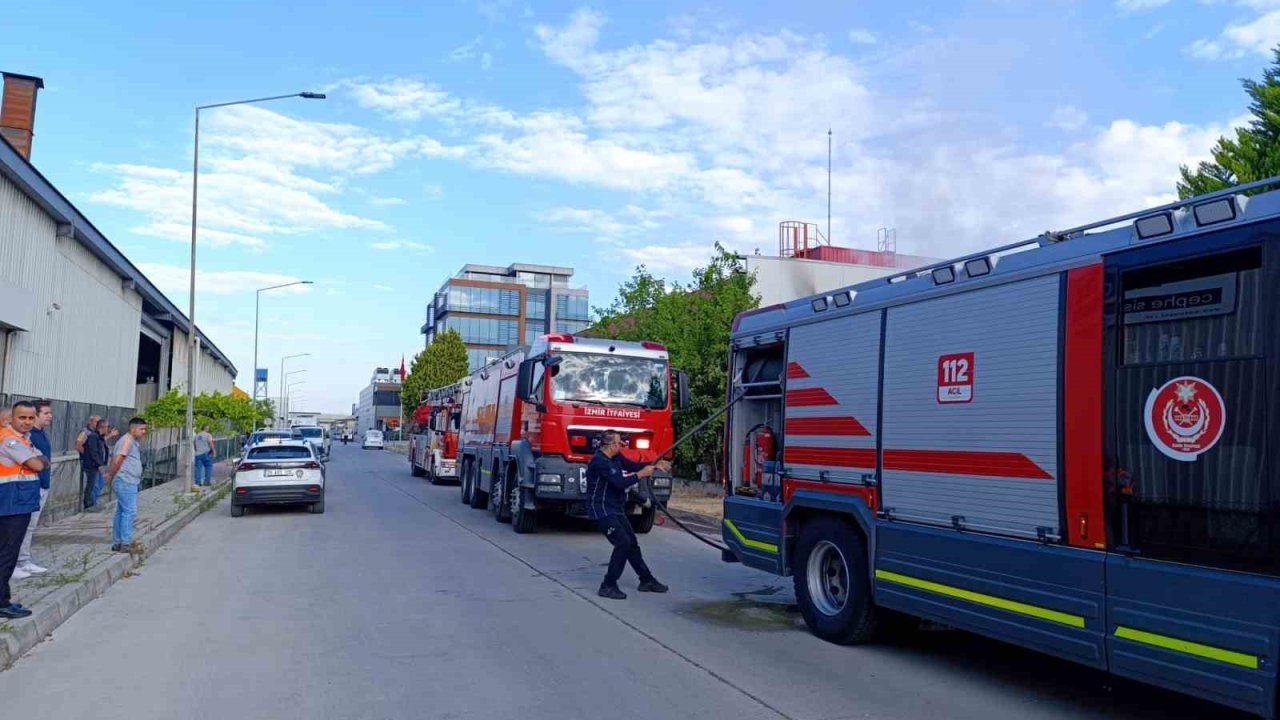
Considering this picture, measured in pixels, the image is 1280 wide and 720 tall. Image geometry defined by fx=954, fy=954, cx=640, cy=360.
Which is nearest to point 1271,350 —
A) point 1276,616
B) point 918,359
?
point 1276,616

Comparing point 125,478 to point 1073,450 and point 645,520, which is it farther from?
point 1073,450

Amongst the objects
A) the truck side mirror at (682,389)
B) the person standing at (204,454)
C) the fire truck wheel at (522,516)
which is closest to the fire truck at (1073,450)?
the truck side mirror at (682,389)

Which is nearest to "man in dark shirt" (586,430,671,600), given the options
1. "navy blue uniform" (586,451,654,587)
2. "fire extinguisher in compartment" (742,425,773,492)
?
"navy blue uniform" (586,451,654,587)

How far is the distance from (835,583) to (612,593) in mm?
2746

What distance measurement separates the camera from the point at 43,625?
8148 mm

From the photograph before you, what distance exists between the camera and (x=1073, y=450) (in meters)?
5.65

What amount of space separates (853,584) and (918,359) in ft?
6.44

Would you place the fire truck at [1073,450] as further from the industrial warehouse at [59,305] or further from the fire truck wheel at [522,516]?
the industrial warehouse at [59,305]

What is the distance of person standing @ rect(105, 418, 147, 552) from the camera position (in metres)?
12.1

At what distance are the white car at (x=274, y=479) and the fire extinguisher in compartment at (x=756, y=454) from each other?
39.5 ft

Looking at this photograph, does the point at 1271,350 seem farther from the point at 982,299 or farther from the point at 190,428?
the point at 190,428

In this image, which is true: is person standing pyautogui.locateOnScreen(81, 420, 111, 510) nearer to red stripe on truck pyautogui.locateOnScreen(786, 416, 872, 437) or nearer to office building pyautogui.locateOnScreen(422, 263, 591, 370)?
red stripe on truck pyautogui.locateOnScreen(786, 416, 872, 437)

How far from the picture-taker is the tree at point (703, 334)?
77.5ft

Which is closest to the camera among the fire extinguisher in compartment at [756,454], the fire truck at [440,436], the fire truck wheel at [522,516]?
the fire extinguisher in compartment at [756,454]
